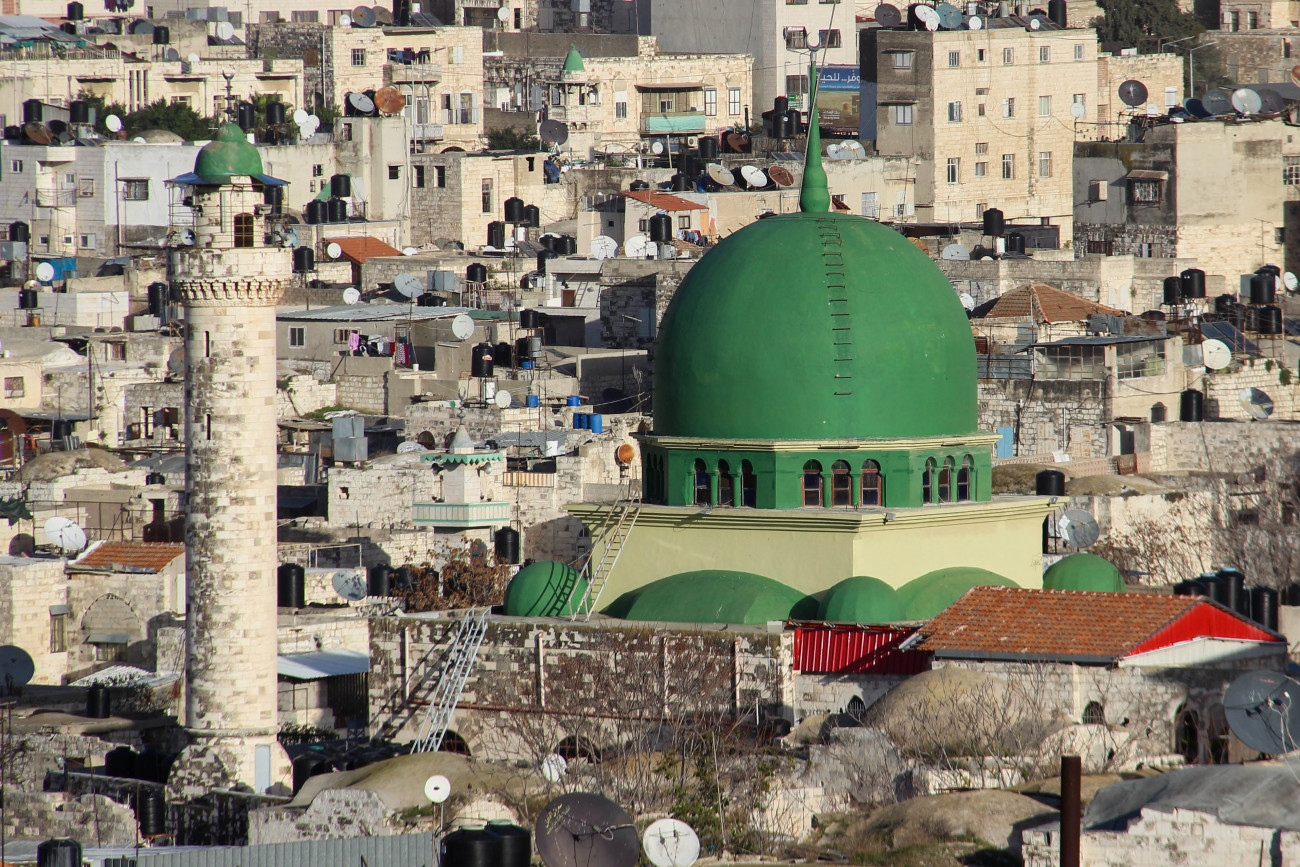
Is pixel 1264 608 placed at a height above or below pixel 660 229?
below

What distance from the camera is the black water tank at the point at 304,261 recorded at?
7419 centimetres

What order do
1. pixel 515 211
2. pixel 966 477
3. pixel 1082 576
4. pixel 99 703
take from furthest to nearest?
pixel 515 211, pixel 99 703, pixel 1082 576, pixel 966 477

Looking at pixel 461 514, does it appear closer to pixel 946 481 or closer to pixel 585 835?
pixel 946 481

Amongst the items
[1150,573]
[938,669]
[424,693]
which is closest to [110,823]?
[424,693]

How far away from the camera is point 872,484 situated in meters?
36.6

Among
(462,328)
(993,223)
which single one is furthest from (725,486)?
(993,223)

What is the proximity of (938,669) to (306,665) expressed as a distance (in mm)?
12352

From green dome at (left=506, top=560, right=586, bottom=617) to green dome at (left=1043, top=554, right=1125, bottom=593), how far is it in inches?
248

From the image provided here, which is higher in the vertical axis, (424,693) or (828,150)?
(828,150)

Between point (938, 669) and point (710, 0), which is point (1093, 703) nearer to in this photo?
point (938, 669)

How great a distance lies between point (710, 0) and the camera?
104 meters

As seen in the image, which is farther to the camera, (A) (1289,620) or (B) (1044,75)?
(B) (1044,75)

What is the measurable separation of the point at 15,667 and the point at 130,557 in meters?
4.77

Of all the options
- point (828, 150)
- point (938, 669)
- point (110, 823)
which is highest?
point (828, 150)
